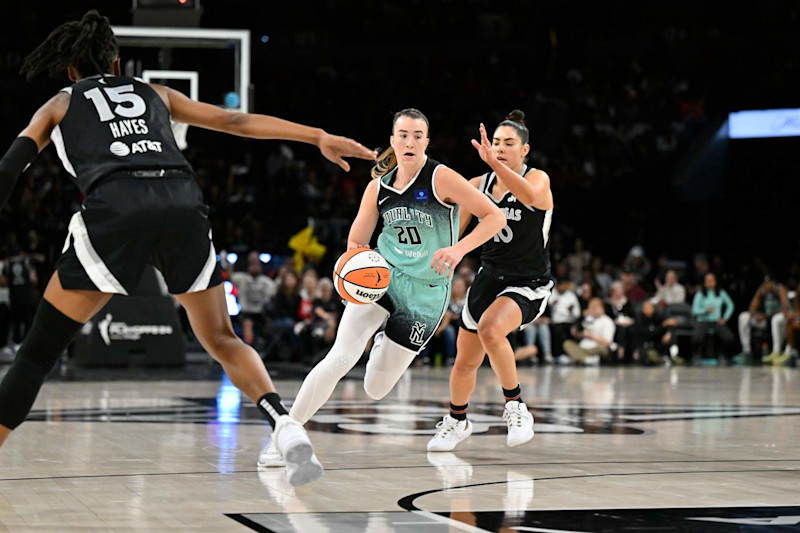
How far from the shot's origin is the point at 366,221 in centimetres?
623

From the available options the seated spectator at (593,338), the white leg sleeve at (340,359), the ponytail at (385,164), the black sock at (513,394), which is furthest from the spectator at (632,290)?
the white leg sleeve at (340,359)

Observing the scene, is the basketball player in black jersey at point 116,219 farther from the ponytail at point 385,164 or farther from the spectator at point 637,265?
the spectator at point 637,265

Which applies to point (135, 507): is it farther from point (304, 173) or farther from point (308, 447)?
point (304, 173)

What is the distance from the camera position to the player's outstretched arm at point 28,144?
4145 mm

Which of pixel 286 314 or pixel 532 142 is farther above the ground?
pixel 532 142

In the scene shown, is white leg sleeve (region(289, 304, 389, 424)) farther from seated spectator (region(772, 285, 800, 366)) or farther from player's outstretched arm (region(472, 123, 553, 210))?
seated spectator (region(772, 285, 800, 366))

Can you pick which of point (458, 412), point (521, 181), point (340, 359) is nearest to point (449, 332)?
point (458, 412)

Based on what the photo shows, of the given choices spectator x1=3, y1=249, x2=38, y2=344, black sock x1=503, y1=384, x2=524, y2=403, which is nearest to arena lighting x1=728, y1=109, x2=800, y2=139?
spectator x1=3, y1=249, x2=38, y2=344

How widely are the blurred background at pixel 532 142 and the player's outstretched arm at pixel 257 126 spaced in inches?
421

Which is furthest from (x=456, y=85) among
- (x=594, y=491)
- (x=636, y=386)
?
(x=594, y=491)

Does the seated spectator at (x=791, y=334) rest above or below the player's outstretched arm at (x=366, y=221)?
below

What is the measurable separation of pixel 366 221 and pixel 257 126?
160 cm

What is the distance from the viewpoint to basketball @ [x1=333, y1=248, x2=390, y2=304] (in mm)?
5875

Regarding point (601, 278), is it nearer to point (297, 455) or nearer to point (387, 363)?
point (387, 363)
